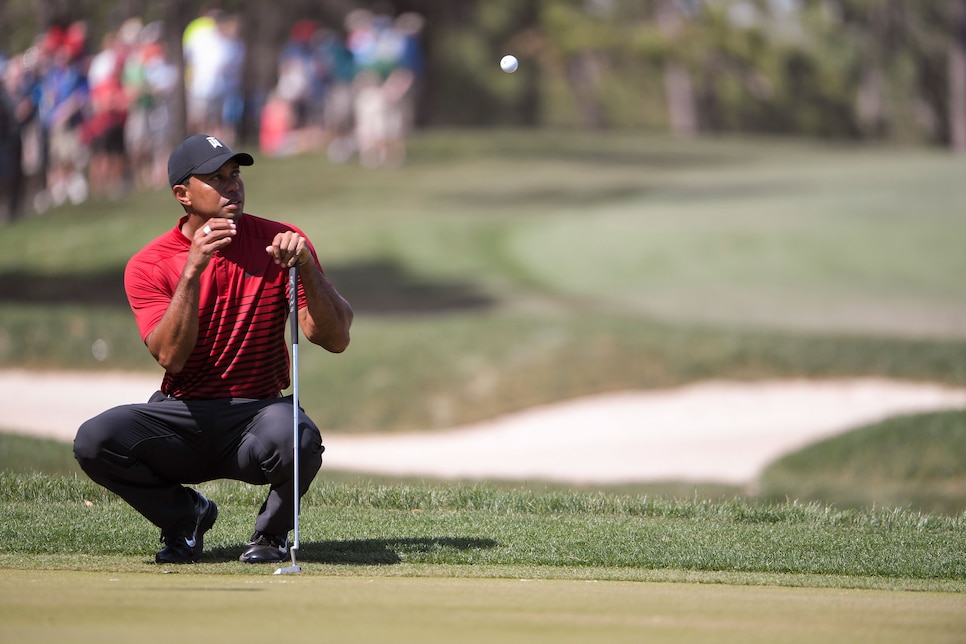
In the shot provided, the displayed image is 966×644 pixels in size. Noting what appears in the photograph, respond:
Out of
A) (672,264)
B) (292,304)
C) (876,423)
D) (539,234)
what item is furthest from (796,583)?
(539,234)

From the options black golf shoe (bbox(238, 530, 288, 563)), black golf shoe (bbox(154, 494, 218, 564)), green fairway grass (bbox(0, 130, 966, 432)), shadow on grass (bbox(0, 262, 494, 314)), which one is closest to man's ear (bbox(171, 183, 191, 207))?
black golf shoe (bbox(154, 494, 218, 564))

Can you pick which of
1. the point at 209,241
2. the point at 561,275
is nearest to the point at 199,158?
the point at 209,241

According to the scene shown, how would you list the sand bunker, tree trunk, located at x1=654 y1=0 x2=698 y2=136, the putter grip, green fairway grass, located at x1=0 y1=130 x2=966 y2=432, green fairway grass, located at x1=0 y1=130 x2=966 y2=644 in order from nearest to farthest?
green fairway grass, located at x1=0 y1=130 x2=966 y2=644, the putter grip, the sand bunker, green fairway grass, located at x1=0 y1=130 x2=966 y2=432, tree trunk, located at x1=654 y1=0 x2=698 y2=136

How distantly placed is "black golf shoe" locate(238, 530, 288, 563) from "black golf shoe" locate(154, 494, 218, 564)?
0.19m

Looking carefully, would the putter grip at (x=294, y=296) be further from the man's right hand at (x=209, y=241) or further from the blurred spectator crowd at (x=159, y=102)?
the blurred spectator crowd at (x=159, y=102)

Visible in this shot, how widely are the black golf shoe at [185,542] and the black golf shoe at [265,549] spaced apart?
19cm

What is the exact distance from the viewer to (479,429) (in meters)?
14.0

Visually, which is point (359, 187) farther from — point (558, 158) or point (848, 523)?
point (848, 523)

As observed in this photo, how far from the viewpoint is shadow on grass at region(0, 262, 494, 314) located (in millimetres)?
18875

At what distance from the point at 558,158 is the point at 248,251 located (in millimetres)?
28573

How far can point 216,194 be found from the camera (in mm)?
5367

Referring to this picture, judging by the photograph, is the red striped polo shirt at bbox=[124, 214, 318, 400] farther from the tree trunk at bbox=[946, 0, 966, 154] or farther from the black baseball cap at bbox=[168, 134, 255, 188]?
the tree trunk at bbox=[946, 0, 966, 154]

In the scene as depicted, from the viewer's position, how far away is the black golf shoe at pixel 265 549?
525 centimetres

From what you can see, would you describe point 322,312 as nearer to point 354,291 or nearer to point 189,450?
point 189,450
